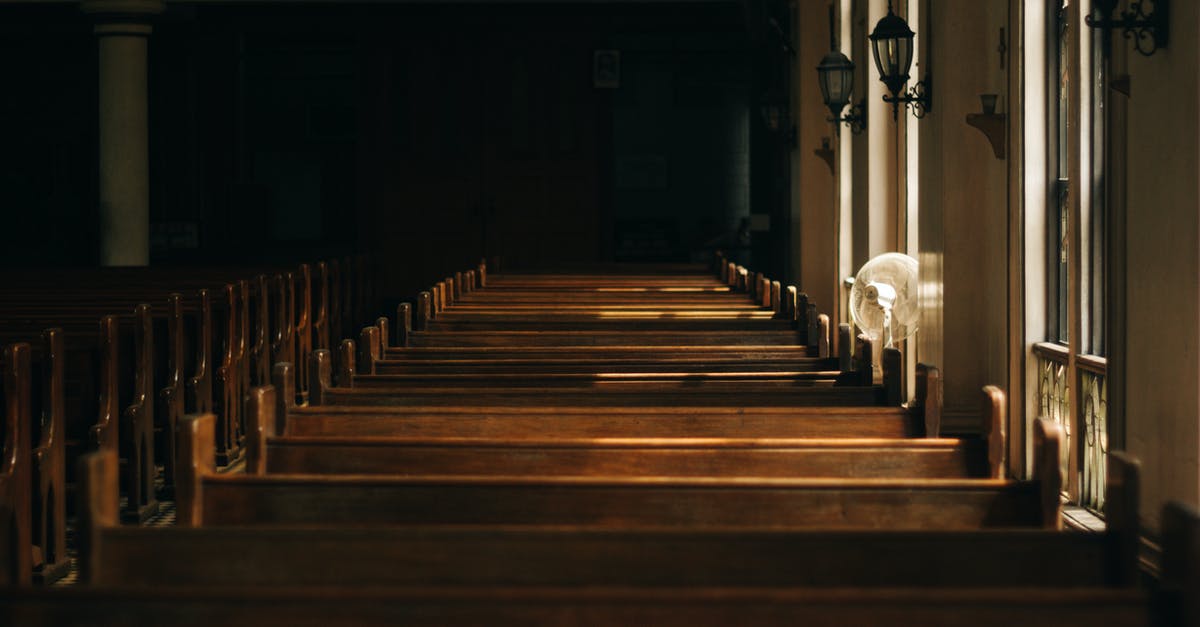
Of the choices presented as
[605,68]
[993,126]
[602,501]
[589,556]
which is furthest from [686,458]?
[605,68]

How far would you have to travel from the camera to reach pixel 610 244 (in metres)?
16.2

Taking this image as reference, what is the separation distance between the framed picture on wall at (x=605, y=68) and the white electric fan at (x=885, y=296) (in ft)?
29.6

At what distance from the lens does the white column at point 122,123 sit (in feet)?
46.0

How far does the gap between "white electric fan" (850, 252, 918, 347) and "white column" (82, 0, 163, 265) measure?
9.13 m

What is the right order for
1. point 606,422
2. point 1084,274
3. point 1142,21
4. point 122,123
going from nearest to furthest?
point 606,422, point 1142,21, point 1084,274, point 122,123

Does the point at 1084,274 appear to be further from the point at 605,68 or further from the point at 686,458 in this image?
the point at 605,68

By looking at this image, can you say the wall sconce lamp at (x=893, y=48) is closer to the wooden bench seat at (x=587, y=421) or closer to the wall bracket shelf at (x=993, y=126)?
the wall bracket shelf at (x=993, y=126)

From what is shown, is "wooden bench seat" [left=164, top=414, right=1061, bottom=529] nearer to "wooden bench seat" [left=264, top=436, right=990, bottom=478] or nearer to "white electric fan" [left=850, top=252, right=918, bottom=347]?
"wooden bench seat" [left=264, top=436, right=990, bottom=478]

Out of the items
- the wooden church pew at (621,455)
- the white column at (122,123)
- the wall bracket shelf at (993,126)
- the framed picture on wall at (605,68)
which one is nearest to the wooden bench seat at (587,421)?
the wooden church pew at (621,455)

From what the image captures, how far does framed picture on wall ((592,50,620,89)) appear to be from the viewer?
15891 mm

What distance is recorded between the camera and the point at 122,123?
46.0 feet

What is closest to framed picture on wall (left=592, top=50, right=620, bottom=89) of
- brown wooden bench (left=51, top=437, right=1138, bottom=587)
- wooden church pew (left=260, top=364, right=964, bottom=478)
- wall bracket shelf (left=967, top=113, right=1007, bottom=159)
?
wall bracket shelf (left=967, top=113, right=1007, bottom=159)

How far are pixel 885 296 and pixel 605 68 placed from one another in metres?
9.23

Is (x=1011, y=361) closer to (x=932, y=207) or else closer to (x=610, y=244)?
(x=932, y=207)
